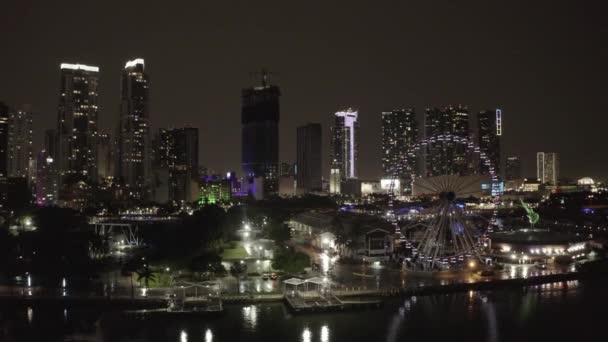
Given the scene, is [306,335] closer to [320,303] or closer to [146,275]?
[320,303]

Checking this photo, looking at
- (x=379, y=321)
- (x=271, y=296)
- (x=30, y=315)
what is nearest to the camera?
(x=379, y=321)

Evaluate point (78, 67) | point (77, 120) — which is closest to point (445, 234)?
point (77, 120)

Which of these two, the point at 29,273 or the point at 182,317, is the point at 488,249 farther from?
the point at 29,273

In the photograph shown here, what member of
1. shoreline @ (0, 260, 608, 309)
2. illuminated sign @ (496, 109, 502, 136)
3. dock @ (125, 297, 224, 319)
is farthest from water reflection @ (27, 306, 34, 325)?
illuminated sign @ (496, 109, 502, 136)

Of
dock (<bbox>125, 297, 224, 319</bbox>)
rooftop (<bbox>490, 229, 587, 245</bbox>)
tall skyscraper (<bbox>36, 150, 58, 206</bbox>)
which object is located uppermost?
tall skyscraper (<bbox>36, 150, 58, 206</bbox>)

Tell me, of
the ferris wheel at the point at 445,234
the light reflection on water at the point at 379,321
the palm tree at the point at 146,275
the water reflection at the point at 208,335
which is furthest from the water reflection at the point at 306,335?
the ferris wheel at the point at 445,234

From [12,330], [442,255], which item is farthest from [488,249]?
[12,330]

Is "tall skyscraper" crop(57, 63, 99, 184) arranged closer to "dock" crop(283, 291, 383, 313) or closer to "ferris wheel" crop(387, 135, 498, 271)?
"ferris wheel" crop(387, 135, 498, 271)
